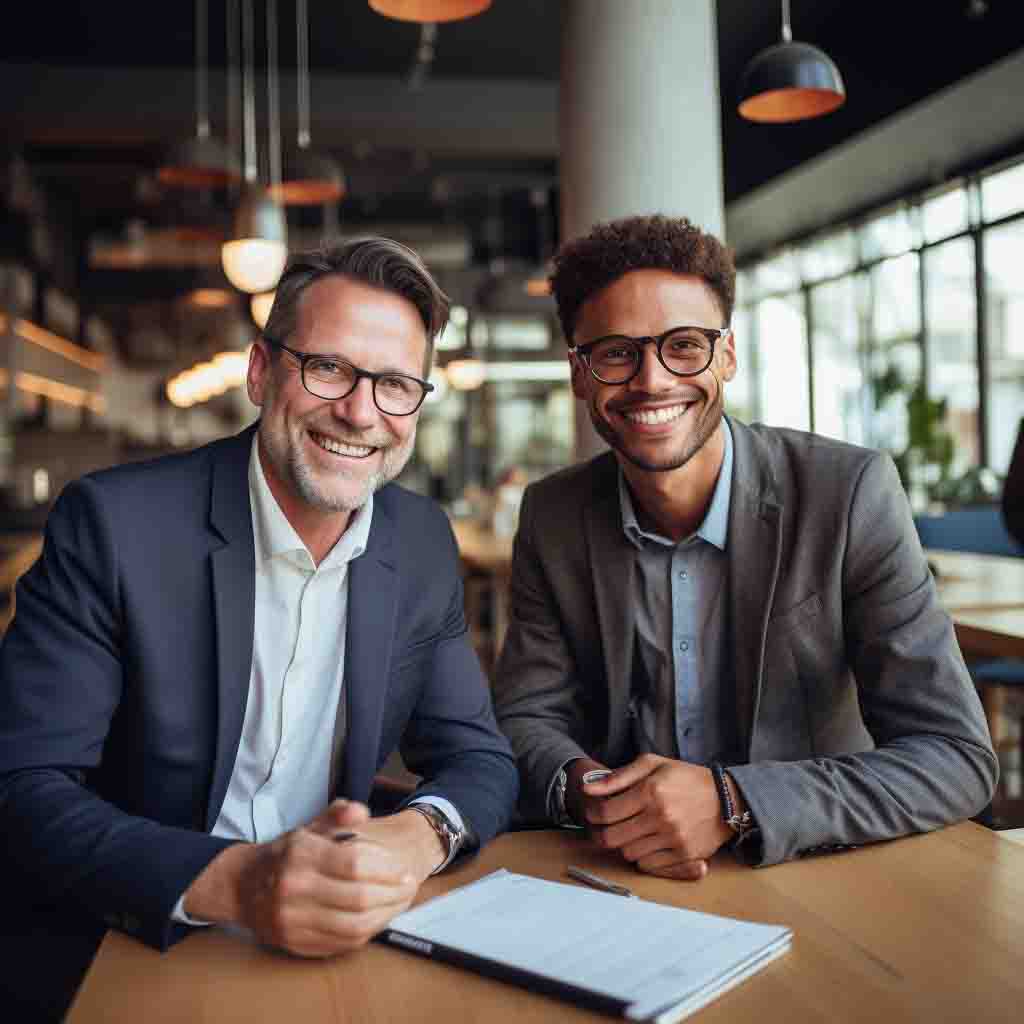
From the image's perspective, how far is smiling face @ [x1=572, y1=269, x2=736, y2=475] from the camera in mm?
1821

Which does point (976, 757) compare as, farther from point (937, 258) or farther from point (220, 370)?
point (220, 370)

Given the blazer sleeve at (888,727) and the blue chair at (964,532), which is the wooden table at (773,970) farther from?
the blue chair at (964,532)

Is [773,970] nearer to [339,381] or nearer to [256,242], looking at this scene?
[339,381]

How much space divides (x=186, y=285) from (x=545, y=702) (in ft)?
45.7

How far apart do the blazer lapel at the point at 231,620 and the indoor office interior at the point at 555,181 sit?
214cm

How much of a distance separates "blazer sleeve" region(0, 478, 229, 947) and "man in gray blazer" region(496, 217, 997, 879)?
1.95ft

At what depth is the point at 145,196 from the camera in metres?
9.00

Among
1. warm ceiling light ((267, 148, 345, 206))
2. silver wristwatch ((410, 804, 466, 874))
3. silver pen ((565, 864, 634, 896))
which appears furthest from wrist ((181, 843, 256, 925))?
warm ceiling light ((267, 148, 345, 206))

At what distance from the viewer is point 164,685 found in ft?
5.03

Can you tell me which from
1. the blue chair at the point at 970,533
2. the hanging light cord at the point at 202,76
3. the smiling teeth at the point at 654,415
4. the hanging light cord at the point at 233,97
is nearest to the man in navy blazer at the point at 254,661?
the smiling teeth at the point at 654,415

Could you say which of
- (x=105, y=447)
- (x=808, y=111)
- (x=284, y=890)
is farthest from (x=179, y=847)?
(x=105, y=447)

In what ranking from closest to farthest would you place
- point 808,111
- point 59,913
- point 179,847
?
point 179,847 → point 59,913 → point 808,111

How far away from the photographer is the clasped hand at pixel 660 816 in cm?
131

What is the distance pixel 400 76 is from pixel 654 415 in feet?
25.1
